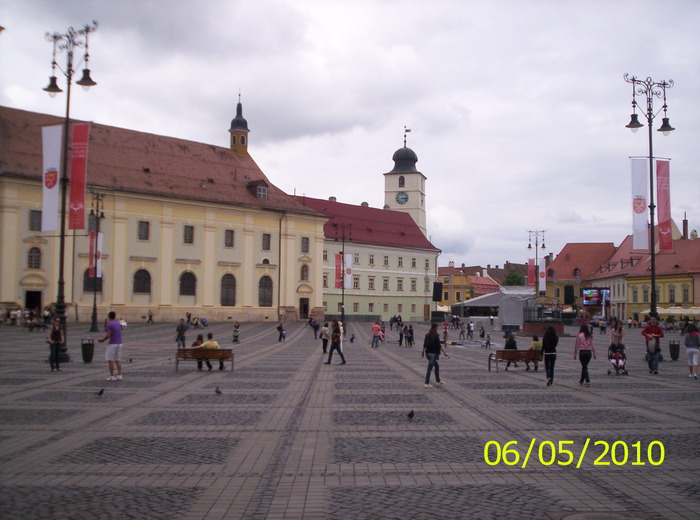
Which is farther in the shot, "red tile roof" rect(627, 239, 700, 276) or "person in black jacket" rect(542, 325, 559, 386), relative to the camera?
"red tile roof" rect(627, 239, 700, 276)

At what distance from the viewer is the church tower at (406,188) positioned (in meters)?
108

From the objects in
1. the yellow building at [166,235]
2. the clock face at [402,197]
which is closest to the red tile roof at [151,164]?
the yellow building at [166,235]

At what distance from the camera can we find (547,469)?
844cm

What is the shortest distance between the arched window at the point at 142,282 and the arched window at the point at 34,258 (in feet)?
27.2

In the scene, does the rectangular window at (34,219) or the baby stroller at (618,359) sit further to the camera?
the rectangular window at (34,219)

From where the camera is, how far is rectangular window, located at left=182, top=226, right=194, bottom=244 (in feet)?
203

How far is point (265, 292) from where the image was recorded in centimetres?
6694

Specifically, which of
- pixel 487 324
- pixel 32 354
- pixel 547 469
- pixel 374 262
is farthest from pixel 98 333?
pixel 374 262

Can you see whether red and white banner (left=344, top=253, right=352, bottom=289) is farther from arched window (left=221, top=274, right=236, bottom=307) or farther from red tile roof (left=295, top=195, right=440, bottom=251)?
red tile roof (left=295, top=195, right=440, bottom=251)

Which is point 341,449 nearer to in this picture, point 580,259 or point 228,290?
point 228,290
